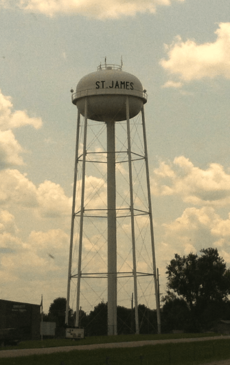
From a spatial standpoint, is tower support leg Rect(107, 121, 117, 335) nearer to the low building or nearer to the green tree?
the low building

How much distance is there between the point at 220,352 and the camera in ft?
100

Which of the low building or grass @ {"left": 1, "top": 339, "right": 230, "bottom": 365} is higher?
the low building

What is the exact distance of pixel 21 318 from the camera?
41406 millimetres

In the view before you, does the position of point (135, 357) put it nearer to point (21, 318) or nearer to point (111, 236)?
point (21, 318)

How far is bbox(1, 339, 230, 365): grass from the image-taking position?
24.2 meters

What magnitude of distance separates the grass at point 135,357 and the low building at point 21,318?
11.4m

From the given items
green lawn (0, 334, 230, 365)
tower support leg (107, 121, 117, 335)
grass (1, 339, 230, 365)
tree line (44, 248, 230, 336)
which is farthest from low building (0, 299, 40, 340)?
tree line (44, 248, 230, 336)

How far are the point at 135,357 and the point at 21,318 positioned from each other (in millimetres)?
16047

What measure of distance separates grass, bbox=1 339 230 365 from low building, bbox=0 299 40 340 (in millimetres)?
11418

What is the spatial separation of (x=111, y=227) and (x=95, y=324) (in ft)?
110

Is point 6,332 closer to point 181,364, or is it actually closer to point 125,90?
point 181,364

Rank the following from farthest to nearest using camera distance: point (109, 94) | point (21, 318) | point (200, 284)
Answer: point (200, 284), point (109, 94), point (21, 318)

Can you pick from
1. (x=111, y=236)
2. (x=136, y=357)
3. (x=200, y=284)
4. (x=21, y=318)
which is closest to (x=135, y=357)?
(x=136, y=357)

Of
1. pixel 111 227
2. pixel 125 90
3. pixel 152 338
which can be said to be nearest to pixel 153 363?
pixel 152 338
